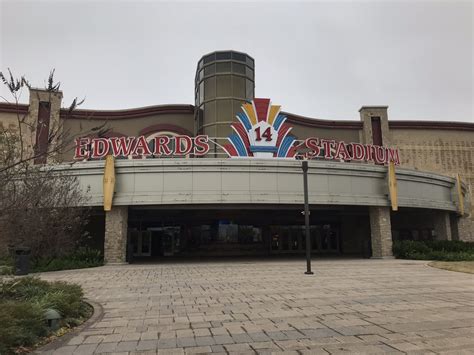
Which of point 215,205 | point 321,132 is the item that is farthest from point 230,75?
point 215,205

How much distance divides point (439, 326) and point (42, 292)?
8.35 metres

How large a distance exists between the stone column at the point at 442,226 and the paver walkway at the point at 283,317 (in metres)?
16.4

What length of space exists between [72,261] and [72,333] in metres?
15.1

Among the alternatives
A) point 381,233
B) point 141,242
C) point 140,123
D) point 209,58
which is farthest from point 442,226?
point 140,123

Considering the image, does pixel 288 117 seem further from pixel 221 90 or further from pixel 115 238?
pixel 115 238

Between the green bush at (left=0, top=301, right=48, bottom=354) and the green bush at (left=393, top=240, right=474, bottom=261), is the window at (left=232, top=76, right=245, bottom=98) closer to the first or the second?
the green bush at (left=393, top=240, right=474, bottom=261)

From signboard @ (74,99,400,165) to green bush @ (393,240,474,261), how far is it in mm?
5913

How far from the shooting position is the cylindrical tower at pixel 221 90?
3078 cm

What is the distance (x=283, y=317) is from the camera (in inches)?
303

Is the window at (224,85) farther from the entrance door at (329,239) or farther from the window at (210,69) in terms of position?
the entrance door at (329,239)

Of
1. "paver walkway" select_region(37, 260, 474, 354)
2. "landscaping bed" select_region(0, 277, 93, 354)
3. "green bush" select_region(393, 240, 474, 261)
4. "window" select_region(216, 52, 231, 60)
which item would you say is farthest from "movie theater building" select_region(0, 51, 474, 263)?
"paver walkway" select_region(37, 260, 474, 354)

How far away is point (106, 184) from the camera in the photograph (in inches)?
842

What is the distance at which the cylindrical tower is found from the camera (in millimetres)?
30781

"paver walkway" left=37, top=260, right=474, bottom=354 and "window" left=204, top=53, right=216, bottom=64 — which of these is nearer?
"paver walkway" left=37, top=260, right=474, bottom=354
